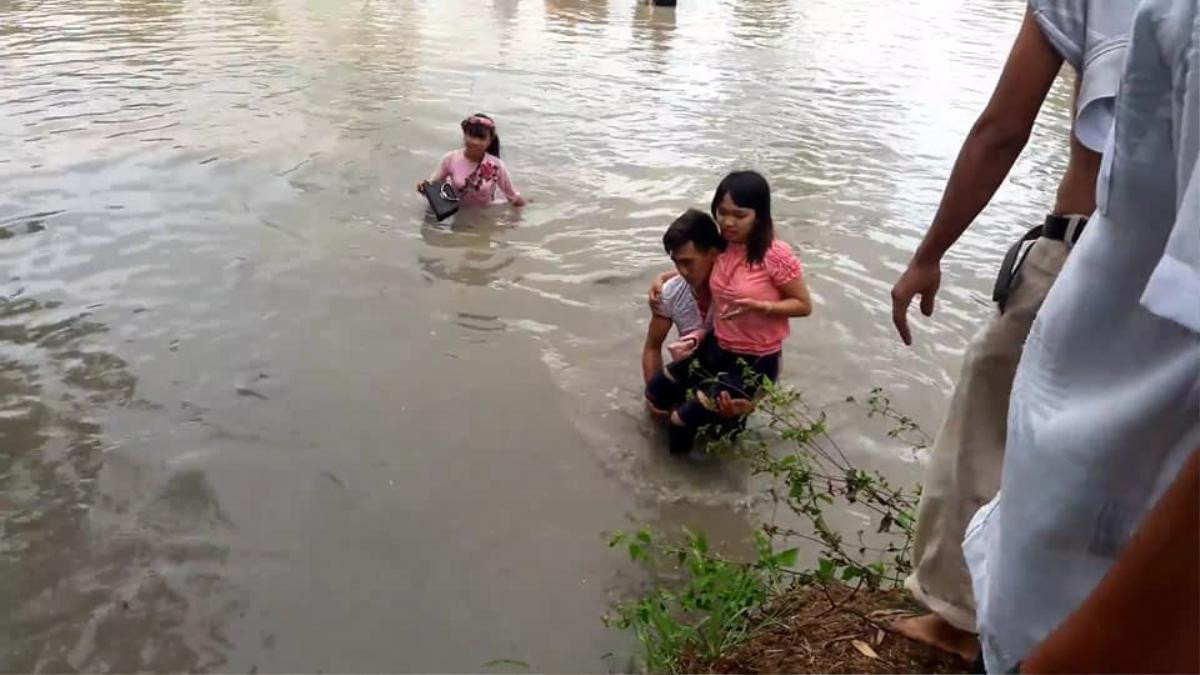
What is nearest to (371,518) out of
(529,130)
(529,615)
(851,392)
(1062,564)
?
(529,615)

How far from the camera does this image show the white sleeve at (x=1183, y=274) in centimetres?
83

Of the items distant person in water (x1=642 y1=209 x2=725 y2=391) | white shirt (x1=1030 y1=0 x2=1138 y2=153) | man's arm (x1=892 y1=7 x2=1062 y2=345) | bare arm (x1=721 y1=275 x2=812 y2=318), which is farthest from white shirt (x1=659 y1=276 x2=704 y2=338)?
white shirt (x1=1030 y1=0 x2=1138 y2=153)

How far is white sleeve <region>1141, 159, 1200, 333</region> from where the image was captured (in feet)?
2.74

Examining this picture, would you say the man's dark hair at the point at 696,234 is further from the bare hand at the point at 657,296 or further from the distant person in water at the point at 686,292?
the bare hand at the point at 657,296

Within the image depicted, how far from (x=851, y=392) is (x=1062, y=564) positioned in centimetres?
352

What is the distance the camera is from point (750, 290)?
143 inches

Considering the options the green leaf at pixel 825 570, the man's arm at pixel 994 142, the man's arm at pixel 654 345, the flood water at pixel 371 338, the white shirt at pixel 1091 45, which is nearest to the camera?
the white shirt at pixel 1091 45

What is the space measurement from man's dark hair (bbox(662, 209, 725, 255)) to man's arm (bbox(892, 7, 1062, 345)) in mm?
1378

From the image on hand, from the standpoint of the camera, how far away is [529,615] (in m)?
3.00

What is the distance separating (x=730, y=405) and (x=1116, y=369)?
2564 mm

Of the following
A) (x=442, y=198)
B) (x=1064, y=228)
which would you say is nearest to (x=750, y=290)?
(x=1064, y=228)

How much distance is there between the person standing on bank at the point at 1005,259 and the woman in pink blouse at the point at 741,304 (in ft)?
4.06

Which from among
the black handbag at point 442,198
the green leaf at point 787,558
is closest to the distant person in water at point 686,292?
the green leaf at point 787,558

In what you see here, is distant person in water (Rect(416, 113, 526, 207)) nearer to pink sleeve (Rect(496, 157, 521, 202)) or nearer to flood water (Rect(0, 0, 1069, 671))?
pink sleeve (Rect(496, 157, 521, 202))
